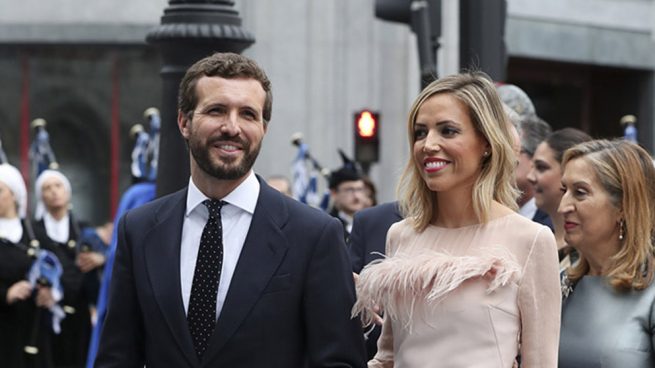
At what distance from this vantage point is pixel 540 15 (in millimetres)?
23797

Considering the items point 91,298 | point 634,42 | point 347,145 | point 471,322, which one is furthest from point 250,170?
point 634,42

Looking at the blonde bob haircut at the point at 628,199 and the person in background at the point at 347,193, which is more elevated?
the blonde bob haircut at the point at 628,199

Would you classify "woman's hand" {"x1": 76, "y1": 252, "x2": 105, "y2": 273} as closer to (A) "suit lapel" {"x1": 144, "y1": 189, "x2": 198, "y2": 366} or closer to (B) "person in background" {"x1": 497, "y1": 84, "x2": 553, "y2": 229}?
(B) "person in background" {"x1": 497, "y1": 84, "x2": 553, "y2": 229}

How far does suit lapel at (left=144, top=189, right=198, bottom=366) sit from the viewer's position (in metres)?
4.84

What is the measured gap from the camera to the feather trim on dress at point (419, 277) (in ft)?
15.5

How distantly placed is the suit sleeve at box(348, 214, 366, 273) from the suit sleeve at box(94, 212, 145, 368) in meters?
1.80

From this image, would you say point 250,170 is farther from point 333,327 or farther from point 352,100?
point 352,100

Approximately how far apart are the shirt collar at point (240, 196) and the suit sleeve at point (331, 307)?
0.25 m

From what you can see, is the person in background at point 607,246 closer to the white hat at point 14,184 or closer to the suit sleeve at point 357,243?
the suit sleeve at point 357,243

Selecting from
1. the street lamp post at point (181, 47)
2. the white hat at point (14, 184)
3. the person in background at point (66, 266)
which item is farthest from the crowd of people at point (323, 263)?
the person in background at point (66, 266)

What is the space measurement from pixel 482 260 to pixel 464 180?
0.31m

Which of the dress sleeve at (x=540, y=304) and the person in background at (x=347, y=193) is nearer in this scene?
the dress sleeve at (x=540, y=304)

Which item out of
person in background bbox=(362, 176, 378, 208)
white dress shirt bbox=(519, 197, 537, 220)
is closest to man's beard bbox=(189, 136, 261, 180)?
white dress shirt bbox=(519, 197, 537, 220)

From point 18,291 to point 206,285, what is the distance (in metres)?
7.60
